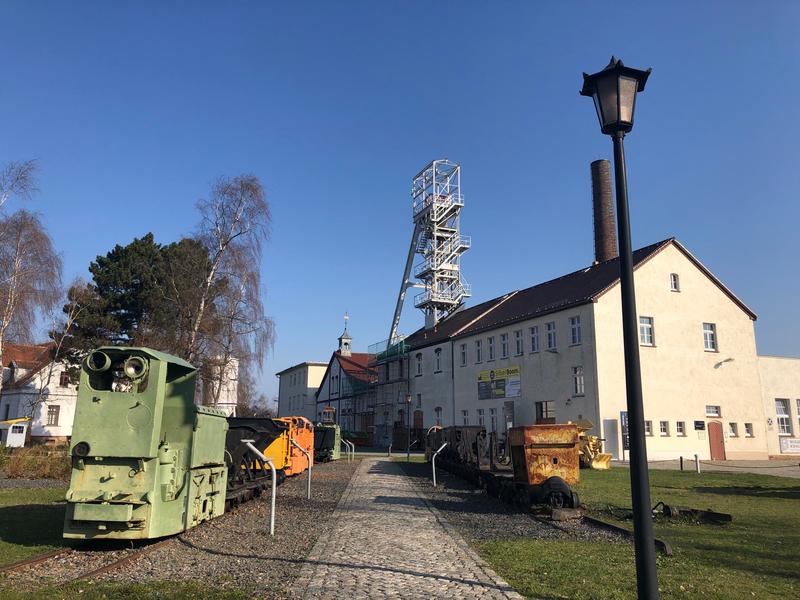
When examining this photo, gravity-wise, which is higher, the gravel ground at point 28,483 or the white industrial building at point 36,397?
the white industrial building at point 36,397

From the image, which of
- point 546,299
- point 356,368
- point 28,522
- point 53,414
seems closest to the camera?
point 28,522

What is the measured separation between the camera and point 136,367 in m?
8.57

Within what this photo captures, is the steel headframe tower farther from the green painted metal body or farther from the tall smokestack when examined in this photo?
the green painted metal body

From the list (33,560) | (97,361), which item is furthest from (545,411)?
(33,560)

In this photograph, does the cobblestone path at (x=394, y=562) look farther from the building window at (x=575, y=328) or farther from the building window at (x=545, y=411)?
the building window at (x=545, y=411)

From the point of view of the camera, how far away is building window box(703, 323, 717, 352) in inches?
1309

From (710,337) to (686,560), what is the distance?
28869 mm

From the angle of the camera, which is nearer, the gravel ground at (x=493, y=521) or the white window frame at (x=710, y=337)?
the gravel ground at (x=493, y=521)

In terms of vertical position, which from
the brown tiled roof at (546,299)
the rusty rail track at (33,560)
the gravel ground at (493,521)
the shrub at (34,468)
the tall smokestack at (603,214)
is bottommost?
the gravel ground at (493,521)

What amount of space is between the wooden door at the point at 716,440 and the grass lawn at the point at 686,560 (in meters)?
18.9

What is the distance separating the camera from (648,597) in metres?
4.73

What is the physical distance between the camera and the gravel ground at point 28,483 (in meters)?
16.8

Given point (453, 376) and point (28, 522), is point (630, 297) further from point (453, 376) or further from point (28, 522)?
point (453, 376)

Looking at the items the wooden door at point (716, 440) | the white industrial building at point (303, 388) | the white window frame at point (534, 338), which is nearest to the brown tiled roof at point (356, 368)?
the white industrial building at point (303, 388)
